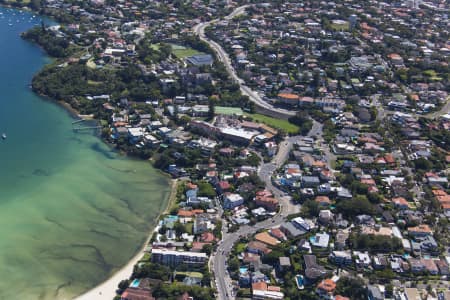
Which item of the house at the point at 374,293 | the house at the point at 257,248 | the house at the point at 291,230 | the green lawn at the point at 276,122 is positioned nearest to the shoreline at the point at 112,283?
the house at the point at 257,248

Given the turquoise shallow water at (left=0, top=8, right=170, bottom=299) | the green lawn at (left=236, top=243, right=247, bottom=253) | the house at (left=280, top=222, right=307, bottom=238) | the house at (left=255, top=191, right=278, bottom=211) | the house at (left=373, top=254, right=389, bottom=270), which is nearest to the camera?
the house at (left=373, top=254, right=389, bottom=270)

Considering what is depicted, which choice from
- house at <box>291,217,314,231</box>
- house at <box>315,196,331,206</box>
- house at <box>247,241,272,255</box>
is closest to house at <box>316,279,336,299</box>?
house at <box>247,241,272,255</box>

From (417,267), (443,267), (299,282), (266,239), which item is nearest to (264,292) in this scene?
(299,282)

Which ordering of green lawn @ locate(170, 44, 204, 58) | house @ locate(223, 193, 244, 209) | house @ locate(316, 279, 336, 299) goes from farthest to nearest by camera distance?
green lawn @ locate(170, 44, 204, 58) → house @ locate(223, 193, 244, 209) → house @ locate(316, 279, 336, 299)

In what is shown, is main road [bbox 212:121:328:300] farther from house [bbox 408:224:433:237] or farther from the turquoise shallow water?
house [bbox 408:224:433:237]

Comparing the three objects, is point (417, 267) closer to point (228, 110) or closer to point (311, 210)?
point (311, 210)

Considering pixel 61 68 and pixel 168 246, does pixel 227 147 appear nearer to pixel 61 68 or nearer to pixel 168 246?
pixel 168 246

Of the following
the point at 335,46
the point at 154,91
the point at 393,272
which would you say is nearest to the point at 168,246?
the point at 393,272
